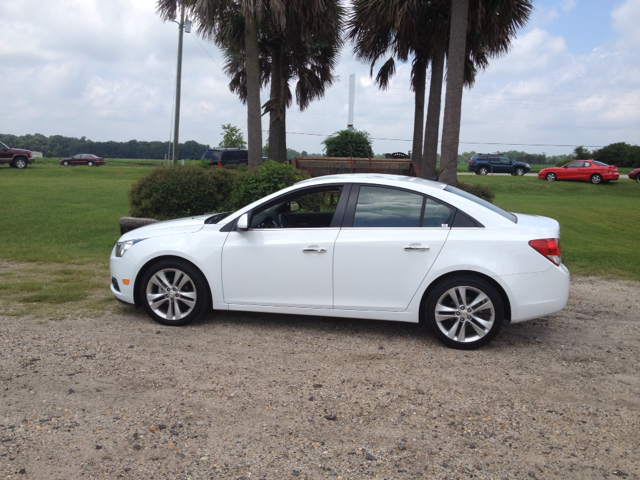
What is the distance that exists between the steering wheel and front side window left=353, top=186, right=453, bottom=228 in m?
0.86

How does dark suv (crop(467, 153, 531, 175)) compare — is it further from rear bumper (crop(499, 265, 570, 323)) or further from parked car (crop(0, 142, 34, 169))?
rear bumper (crop(499, 265, 570, 323))

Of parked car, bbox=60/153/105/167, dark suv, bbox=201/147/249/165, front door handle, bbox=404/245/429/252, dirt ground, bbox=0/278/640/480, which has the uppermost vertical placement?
parked car, bbox=60/153/105/167

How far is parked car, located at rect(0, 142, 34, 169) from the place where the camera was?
105 ft

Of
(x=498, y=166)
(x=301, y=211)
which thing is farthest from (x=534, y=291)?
(x=498, y=166)

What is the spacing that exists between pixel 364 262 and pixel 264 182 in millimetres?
5451

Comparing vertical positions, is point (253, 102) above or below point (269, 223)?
above

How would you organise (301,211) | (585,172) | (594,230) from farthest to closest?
1. (585,172)
2. (594,230)
3. (301,211)

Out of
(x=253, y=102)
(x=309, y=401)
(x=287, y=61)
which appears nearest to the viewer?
(x=309, y=401)

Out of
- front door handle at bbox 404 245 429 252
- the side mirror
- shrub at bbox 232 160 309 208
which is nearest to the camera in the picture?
front door handle at bbox 404 245 429 252

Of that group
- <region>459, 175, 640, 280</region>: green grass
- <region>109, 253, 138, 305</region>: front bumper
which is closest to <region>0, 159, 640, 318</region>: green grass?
<region>459, 175, 640, 280</region>: green grass

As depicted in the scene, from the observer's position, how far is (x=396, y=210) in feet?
16.7

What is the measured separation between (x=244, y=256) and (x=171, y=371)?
1378 millimetres

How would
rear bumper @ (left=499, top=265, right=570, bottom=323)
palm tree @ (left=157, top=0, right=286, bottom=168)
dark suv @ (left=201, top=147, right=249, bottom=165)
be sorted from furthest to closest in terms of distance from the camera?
dark suv @ (left=201, top=147, right=249, bottom=165) < palm tree @ (left=157, top=0, right=286, bottom=168) < rear bumper @ (left=499, top=265, right=570, bottom=323)

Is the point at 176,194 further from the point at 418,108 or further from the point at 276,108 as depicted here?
the point at 418,108
